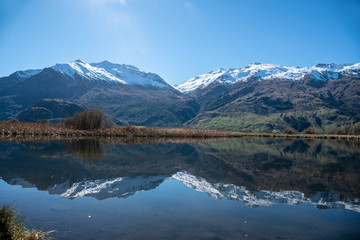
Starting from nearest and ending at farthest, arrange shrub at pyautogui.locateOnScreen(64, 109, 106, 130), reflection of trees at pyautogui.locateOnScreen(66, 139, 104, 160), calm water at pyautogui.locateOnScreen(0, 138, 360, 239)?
calm water at pyautogui.locateOnScreen(0, 138, 360, 239) < reflection of trees at pyautogui.locateOnScreen(66, 139, 104, 160) < shrub at pyautogui.locateOnScreen(64, 109, 106, 130)

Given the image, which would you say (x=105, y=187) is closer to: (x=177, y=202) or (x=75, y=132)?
(x=177, y=202)

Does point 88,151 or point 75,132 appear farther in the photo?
point 75,132

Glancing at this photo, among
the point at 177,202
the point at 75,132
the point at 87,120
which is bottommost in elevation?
the point at 177,202

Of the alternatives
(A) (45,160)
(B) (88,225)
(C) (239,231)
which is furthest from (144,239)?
(A) (45,160)

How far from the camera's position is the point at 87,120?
158 ft

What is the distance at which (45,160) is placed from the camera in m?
15.3

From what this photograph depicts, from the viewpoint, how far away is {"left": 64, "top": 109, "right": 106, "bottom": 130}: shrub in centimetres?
4812

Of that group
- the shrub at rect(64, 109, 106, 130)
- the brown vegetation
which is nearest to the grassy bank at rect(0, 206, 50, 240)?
the brown vegetation

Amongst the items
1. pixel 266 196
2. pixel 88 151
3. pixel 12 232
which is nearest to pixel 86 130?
pixel 88 151

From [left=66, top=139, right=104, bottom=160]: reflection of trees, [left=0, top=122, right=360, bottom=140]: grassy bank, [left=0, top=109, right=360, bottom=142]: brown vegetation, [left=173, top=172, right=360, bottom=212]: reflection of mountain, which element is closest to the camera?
[left=173, top=172, right=360, bottom=212]: reflection of mountain

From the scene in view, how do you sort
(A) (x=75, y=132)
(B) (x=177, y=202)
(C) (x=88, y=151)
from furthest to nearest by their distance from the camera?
(A) (x=75, y=132) < (C) (x=88, y=151) < (B) (x=177, y=202)

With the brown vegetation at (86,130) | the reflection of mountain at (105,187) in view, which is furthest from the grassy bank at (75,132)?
the reflection of mountain at (105,187)

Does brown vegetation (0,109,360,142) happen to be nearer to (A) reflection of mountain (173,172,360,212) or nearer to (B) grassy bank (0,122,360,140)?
(B) grassy bank (0,122,360,140)

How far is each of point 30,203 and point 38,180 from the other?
3.13 meters
